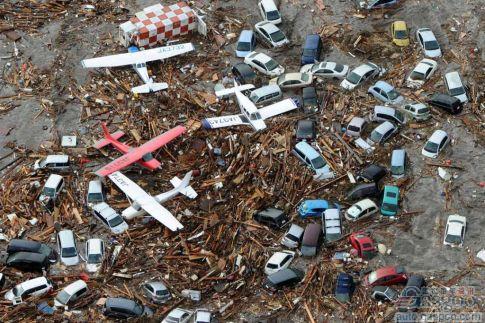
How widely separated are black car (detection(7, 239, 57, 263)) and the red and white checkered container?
13.1 metres

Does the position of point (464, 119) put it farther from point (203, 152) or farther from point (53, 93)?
point (53, 93)

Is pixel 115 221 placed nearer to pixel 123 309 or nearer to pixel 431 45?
pixel 123 309

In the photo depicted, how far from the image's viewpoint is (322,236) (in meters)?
28.2

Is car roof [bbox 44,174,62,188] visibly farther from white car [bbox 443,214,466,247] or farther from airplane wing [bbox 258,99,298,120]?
white car [bbox 443,214,466,247]

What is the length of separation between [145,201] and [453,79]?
15654mm

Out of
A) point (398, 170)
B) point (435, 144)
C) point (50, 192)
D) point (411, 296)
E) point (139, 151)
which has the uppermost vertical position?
point (139, 151)

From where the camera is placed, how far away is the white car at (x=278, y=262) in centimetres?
2691

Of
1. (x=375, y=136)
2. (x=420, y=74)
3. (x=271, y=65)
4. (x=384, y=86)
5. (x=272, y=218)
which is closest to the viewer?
(x=272, y=218)

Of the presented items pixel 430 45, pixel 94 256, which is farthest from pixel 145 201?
pixel 430 45

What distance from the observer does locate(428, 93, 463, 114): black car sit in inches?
1256

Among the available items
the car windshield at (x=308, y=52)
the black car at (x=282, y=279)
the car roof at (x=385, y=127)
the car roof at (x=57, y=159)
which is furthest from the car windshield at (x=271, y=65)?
the black car at (x=282, y=279)

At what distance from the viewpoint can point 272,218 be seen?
28.3 meters

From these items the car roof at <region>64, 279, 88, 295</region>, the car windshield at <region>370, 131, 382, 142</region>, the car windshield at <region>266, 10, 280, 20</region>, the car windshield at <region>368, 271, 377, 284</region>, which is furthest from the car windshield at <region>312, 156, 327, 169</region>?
the car roof at <region>64, 279, 88, 295</region>

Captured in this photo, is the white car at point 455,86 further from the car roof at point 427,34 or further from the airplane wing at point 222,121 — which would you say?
the airplane wing at point 222,121
